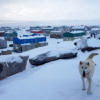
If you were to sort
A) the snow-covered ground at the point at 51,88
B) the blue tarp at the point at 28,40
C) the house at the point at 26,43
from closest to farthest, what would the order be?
1. the snow-covered ground at the point at 51,88
2. the house at the point at 26,43
3. the blue tarp at the point at 28,40

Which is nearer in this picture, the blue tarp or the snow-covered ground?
the snow-covered ground

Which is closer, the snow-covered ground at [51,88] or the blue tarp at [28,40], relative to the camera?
the snow-covered ground at [51,88]

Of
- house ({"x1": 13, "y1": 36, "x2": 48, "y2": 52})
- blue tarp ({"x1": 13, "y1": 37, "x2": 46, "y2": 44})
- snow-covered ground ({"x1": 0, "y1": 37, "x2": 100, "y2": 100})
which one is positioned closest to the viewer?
snow-covered ground ({"x1": 0, "y1": 37, "x2": 100, "y2": 100})

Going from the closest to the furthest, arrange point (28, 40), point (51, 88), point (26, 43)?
point (51, 88) < point (26, 43) < point (28, 40)

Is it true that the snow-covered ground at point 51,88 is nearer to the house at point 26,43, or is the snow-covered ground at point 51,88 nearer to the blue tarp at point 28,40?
the house at point 26,43

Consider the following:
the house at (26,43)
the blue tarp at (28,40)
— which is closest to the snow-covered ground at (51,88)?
the house at (26,43)

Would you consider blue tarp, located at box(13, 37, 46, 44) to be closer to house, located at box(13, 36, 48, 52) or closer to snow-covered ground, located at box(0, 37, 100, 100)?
house, located at box(13, 36, 48, 52)

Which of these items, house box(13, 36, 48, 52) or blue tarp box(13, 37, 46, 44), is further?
blue tarp box(13, 37, 46, 44)

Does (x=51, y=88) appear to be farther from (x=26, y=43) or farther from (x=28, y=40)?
(x=28, y=40)

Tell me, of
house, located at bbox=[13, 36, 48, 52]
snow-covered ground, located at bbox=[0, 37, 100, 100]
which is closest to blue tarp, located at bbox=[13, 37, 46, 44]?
house, located at bbox=[13, 36, 48, 52]

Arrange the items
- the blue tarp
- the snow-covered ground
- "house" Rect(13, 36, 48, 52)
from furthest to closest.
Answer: the blue tarp → "house" Rect(13, 36, 48, 52) → the snow-covered ground

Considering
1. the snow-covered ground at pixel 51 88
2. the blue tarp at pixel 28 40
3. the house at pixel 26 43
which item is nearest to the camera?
the snow-covered ground at pixel 51 88

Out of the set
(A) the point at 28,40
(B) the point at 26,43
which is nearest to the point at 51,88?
(B) the point at 26,43

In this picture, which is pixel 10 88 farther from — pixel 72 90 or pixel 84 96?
pixel 84 96
